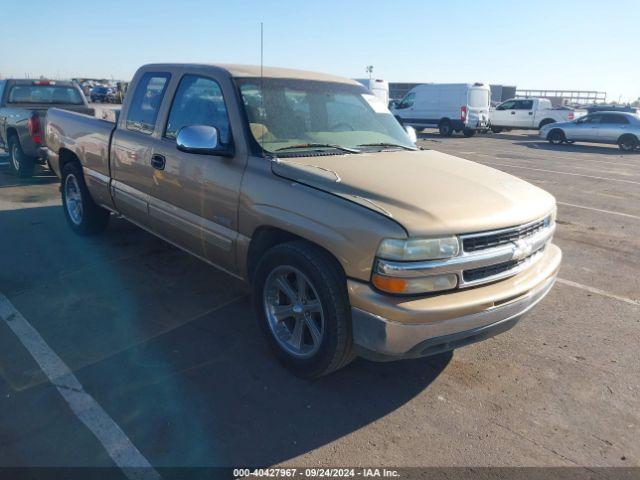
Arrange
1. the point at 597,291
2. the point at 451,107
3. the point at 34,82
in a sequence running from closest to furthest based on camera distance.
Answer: the point at 597,291
the point at 34,82
the point at 451,107

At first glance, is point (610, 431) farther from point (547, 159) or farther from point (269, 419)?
point (547, 159)

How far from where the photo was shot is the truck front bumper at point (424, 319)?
Answer: 8.73 feet

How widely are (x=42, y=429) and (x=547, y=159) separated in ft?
54.6

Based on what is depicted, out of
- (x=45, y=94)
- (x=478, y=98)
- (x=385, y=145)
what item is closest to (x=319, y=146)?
(x=385, y=145)

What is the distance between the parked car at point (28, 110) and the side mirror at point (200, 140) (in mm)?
6021

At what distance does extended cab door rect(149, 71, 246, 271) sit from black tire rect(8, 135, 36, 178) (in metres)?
6.28

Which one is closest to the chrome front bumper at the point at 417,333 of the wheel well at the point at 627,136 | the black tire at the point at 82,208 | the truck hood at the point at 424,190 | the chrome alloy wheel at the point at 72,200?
the truck hood at the point at 424,190

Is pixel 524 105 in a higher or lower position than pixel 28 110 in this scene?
higher

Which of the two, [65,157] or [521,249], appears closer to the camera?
[521,249]

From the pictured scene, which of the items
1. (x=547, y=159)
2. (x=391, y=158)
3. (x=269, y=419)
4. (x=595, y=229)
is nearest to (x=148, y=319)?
(x=269, y=419)

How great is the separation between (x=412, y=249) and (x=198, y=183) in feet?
6.23

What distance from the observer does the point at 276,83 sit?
3977 millimetres

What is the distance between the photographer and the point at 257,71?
407 cm

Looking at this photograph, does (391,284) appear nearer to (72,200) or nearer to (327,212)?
(327,212)
